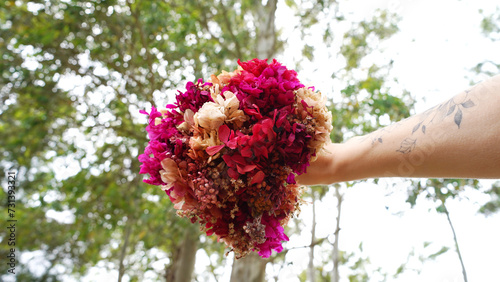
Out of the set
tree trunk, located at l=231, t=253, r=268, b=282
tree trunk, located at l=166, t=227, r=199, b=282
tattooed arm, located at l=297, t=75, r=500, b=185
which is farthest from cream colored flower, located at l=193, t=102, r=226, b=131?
tree trunk, located at l=166, t=227, r=199, b=282

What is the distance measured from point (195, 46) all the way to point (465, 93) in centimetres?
Answer: 485

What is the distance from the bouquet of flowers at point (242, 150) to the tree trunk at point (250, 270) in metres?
2.42

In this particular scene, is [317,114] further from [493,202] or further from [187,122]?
[493,202]

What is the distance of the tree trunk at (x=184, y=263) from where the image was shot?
6.10m

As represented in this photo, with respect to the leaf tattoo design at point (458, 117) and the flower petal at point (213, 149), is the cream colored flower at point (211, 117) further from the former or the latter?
the leaf tattoo design at point (458, 117)

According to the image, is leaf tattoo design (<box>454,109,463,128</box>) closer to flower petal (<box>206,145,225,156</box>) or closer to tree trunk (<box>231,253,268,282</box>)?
flower petal (<box>206,145,225,156</box>)

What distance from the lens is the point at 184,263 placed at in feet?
20.1

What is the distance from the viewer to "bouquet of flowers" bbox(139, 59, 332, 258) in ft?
3.52

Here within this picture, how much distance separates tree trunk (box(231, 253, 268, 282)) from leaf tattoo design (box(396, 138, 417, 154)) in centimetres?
274

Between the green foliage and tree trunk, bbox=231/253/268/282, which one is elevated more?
the green foliage

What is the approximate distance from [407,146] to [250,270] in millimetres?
2863

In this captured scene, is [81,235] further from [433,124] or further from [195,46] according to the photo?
[433,124]

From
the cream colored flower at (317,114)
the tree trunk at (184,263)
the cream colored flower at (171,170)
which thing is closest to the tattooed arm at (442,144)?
the cream colored flower at (317,114)

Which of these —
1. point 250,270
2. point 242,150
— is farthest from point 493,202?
point 242,150
